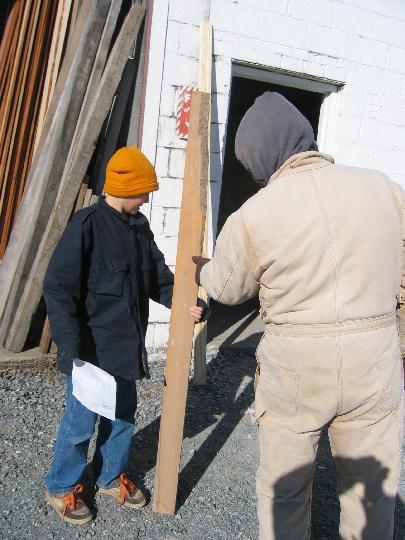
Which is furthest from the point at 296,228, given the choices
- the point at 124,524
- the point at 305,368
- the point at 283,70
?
the point at 283,70

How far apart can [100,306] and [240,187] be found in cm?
688

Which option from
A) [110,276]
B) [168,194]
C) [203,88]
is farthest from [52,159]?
[110,276]

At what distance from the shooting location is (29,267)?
159 inches

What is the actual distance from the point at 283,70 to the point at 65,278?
329 cm

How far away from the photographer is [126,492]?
2.73 metres

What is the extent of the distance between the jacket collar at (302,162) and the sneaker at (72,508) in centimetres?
182

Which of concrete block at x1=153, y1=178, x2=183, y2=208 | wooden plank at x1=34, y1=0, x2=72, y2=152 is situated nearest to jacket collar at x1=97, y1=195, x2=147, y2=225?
concrete block at x1=153, y1=178, x2=183, y2=208

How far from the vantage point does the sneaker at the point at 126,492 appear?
2725 millimetres

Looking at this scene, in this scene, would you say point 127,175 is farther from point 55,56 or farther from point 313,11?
point 313,11

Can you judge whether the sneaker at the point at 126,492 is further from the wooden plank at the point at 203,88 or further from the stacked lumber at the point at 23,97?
the stacked lumber at the point at 23,97

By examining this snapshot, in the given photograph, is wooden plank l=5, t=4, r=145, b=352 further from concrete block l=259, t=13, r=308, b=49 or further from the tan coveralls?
the tan coveralls

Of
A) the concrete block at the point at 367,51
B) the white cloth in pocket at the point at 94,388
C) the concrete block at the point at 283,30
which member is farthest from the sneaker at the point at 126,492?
the concrete block at the point at 367,51

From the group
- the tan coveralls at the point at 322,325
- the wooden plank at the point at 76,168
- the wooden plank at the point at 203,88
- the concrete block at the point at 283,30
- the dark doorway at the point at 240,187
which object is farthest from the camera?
the dark doorway at the point at 240,187

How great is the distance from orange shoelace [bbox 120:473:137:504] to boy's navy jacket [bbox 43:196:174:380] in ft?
2.05
